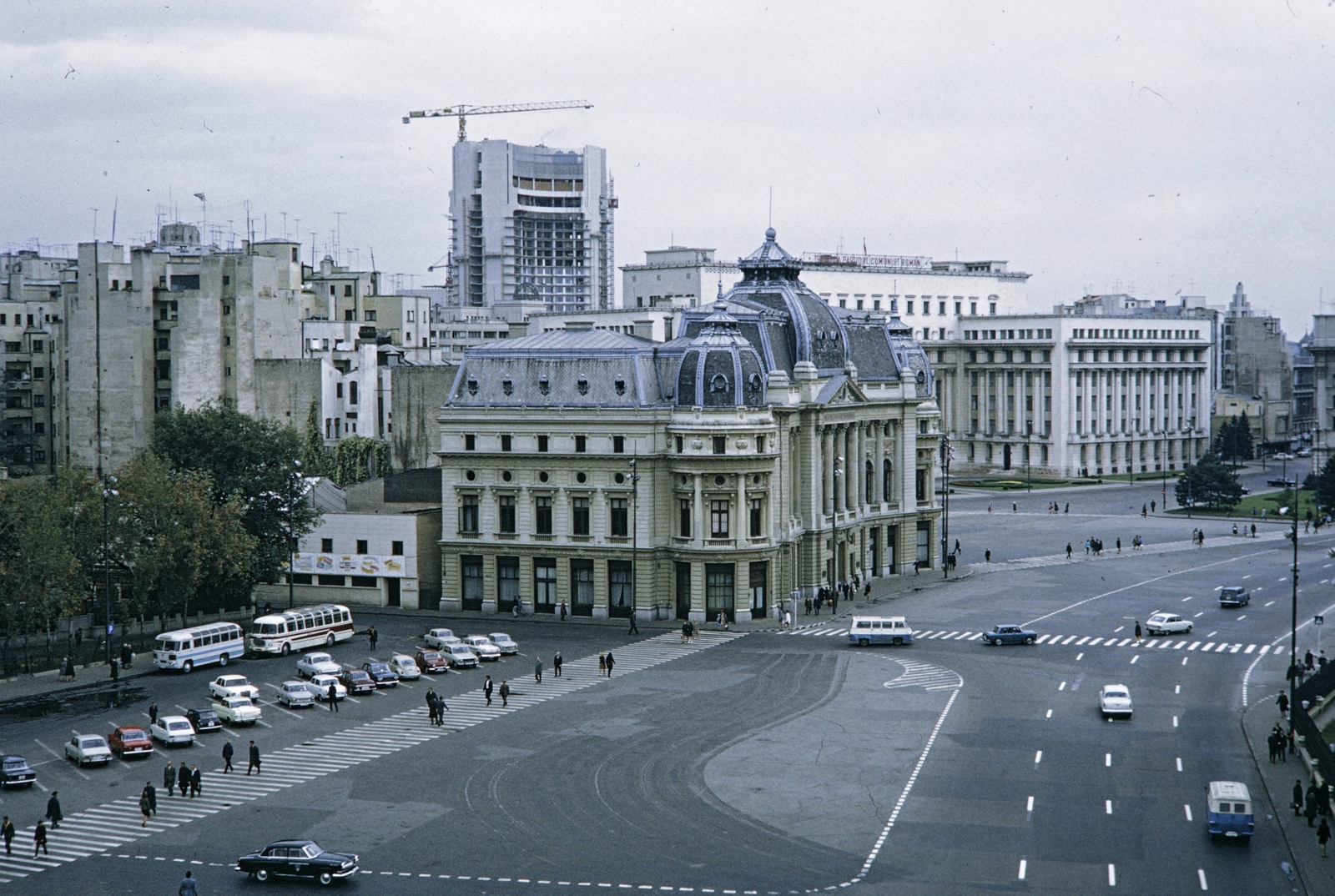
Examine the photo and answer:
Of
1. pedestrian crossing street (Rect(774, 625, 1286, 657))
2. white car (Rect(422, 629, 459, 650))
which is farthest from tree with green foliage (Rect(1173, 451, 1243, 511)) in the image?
white car (Rect(422, 629, 459, 650))

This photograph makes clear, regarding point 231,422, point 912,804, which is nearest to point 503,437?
point 231,422

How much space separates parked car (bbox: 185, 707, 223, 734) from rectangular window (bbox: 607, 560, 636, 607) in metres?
33.7

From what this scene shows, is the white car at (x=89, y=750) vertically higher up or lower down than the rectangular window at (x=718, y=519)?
lower down

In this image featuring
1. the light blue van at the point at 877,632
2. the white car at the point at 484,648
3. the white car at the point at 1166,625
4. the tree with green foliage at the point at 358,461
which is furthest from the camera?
the tree with green foliage at the point at 358,461

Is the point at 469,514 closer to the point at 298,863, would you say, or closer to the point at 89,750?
the point at 89,750

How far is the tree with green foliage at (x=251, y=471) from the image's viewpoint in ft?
334

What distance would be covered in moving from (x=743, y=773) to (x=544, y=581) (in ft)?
141

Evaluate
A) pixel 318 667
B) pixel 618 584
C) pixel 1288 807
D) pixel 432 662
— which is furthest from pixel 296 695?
pixel 1288 807

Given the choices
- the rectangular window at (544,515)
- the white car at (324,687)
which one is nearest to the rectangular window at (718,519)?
the rectangular window at (544,515)

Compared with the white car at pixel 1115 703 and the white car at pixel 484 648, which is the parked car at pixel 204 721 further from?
the white car at pixel 1115 703

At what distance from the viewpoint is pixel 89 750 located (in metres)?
63.2

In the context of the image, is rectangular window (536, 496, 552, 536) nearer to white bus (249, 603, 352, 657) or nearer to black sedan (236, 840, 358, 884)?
white bus (249, 603, 352, 657)

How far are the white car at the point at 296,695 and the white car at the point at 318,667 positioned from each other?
2.73 meters

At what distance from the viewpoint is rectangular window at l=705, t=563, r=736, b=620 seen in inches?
3839
